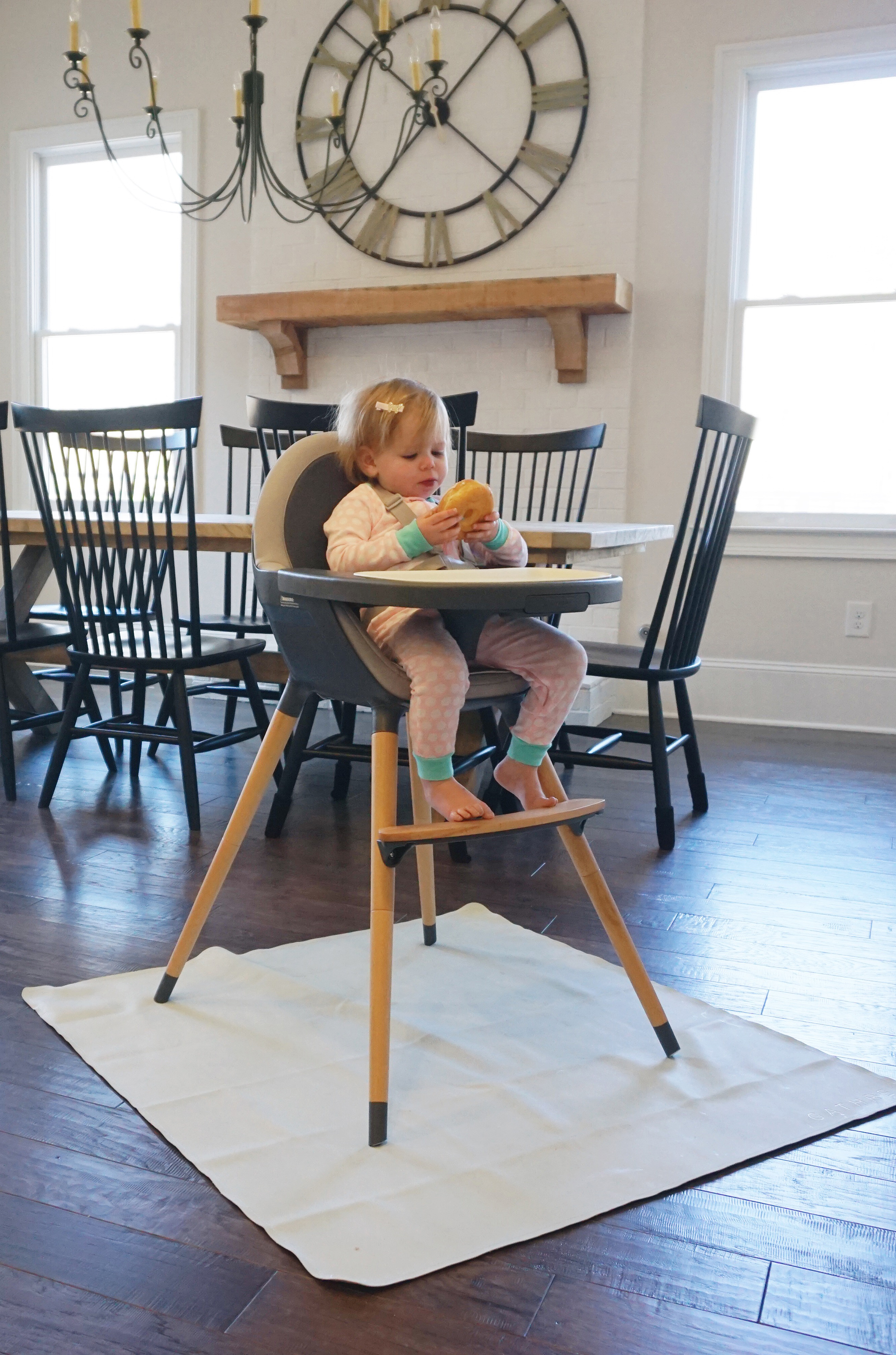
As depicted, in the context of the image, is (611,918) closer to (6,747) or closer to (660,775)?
(660,775)

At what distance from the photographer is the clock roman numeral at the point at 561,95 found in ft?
12.7

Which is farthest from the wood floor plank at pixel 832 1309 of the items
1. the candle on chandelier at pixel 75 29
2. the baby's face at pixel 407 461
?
the candle on chandelier at pixel 75 29

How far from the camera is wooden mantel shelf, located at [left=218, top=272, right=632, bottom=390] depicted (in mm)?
3709

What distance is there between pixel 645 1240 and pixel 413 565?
827 mm

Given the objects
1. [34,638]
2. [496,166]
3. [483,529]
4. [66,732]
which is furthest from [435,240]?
[483,529]

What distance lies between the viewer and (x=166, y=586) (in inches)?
164

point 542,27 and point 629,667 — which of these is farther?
point 542,27

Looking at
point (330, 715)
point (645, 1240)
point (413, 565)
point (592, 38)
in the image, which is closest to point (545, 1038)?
point (645, 1240)

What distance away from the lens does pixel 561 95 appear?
12.8 ft

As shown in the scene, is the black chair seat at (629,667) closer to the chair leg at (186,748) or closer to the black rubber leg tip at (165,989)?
the chair leg at (186,748)

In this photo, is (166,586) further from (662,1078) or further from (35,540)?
(662,1078)

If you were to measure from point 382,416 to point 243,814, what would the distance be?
1.86 ft

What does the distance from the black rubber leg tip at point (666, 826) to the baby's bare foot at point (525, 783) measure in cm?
102

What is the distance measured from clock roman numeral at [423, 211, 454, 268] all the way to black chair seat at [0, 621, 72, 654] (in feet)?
6.76
